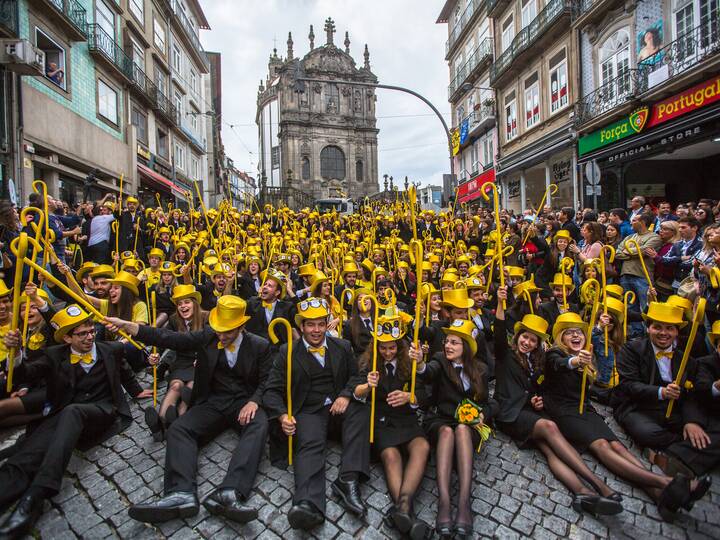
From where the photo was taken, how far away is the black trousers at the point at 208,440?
3348 mm

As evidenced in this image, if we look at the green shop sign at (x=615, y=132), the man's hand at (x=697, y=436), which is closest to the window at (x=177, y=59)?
the green shop sign at (x=615, y=132)

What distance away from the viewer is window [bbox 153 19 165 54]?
2332cm

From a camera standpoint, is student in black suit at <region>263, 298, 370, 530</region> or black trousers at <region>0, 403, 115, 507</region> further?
student in black suit at <region>263, 298, 370, 530</region>

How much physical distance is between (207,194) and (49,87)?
20647 mm

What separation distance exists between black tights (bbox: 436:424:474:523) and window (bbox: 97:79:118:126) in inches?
747

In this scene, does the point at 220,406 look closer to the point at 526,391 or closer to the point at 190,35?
the point at 526,391

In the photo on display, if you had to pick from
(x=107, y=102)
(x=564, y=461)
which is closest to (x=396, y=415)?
(x=564, y=461)

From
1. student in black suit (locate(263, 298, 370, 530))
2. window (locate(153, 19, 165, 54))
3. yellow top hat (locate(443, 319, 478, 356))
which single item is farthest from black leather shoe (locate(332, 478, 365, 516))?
window (locate(153, 19, 165, 54))

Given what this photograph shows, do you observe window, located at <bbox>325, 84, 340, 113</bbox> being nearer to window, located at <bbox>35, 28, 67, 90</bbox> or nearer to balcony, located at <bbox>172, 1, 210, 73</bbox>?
balcony, located at <bbox>172, 1, 210, 73</bbox>

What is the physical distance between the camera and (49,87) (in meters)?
13.5

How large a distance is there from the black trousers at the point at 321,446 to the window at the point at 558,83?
60.0 feet

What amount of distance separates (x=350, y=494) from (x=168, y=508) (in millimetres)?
1354

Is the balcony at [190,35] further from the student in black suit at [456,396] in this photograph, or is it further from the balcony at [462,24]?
the student in black suit at [456,396]

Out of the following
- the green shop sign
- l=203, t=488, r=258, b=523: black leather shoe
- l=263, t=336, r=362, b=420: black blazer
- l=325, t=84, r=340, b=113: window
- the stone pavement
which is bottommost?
the stone pavement
